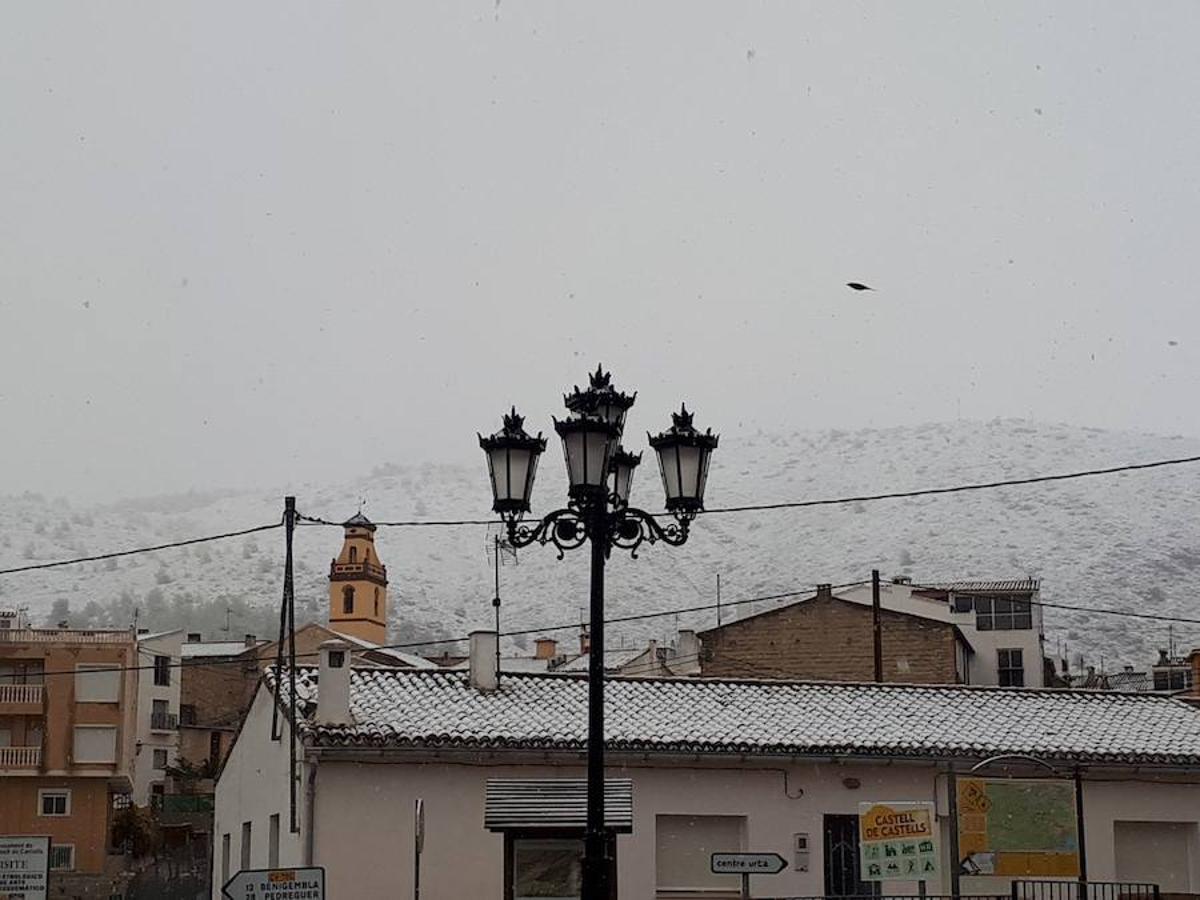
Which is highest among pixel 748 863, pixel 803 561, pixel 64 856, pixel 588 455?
pixel 803 561

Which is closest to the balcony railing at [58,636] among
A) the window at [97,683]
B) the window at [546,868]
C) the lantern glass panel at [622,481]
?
the window at [97,683]

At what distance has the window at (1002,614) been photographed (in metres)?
59.7

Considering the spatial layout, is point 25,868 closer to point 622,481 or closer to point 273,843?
point 622,481

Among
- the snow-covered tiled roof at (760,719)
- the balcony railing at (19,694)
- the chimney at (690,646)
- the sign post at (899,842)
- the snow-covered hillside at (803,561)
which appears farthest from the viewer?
the snow-covered hillside at (803,561)

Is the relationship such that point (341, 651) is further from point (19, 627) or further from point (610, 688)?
point (19, 627)

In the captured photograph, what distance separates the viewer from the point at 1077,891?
1866cm

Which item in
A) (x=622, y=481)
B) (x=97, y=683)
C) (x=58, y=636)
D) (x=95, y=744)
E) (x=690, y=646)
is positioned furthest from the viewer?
(x=97, y=683)

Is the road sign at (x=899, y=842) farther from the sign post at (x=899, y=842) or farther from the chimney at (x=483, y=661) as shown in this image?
the chimney at (x=483, y=661)

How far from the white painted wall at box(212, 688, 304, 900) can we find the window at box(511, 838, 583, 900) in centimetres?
212

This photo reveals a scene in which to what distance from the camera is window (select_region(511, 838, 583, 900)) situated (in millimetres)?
21562

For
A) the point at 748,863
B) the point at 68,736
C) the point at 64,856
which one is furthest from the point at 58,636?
the point at 748,863

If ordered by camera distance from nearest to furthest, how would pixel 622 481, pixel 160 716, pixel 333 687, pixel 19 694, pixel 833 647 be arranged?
pixel 622 481 < pixel 333 687 < pixel 833 647 < pixel 19 694 < pixel 160 716

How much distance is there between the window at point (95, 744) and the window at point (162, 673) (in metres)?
11.0

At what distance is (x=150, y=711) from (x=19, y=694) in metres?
12.5
